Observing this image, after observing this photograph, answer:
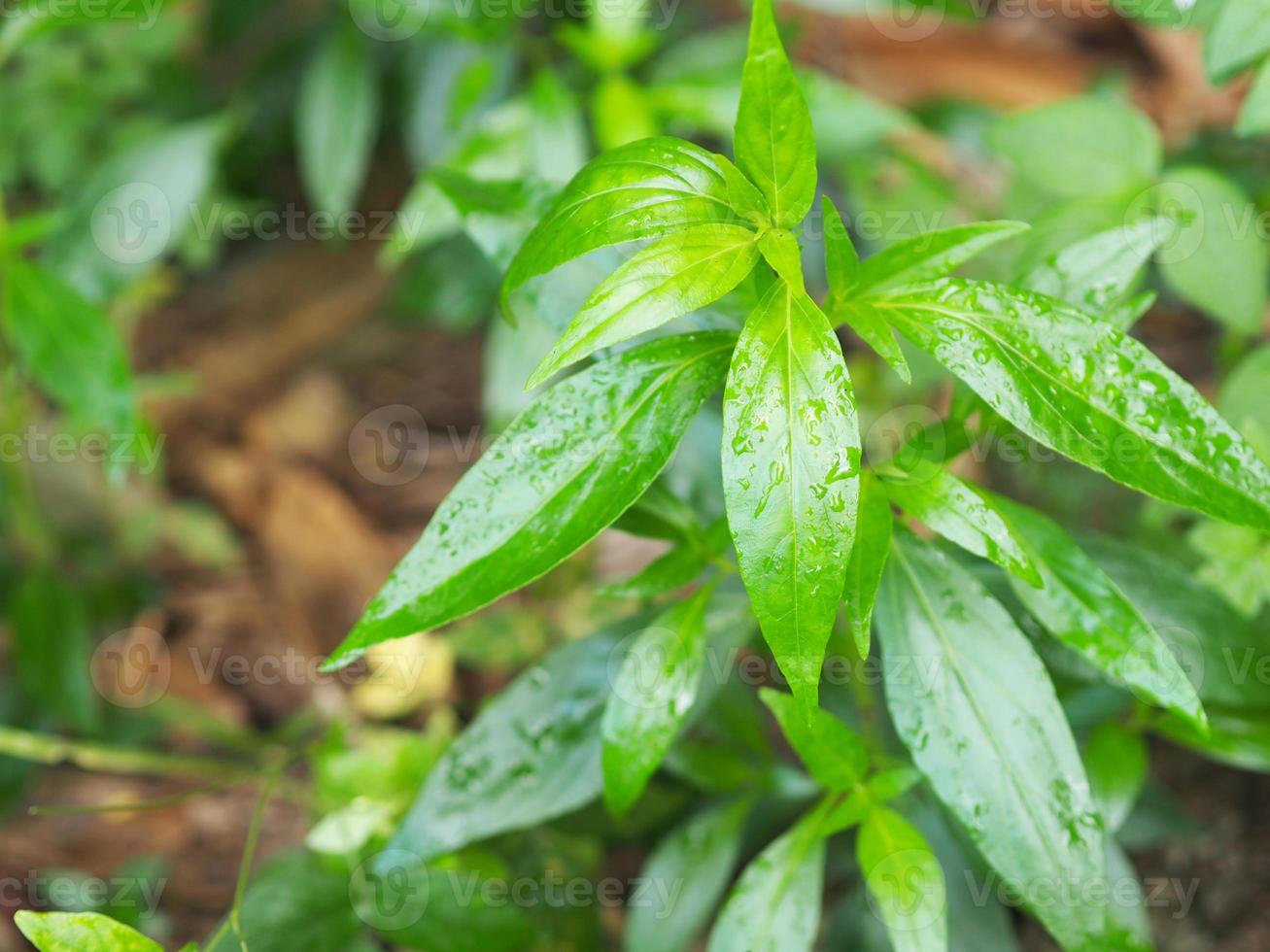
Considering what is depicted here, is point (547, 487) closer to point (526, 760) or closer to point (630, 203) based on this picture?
point (630, 203)

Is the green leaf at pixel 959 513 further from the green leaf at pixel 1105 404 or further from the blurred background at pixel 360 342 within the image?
the blurred background at pixel 360 342

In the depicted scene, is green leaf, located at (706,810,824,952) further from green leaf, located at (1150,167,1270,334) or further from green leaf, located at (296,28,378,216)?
green leaf, located at (296,28,378,216)

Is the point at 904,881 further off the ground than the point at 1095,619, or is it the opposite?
the point at 1095,619

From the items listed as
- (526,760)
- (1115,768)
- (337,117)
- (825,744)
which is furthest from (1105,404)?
(337,117)

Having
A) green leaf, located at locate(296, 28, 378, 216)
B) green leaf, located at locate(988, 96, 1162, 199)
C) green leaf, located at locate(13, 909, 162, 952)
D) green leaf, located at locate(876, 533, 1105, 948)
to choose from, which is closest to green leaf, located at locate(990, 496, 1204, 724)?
green leaf, located at locate(876, 533, 1105, 948)

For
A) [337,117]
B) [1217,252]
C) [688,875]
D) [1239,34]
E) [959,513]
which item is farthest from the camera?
[337,117]

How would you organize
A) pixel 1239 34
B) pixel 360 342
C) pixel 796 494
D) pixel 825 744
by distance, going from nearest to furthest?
pixel 796 494 → pixel 825 744 → pixel 1239 34 → pixel 360 342

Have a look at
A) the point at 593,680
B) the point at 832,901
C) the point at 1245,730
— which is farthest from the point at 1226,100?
the point at 593,680

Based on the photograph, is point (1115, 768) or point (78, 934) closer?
point (78, 934)

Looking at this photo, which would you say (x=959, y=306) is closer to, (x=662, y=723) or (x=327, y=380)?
(x=662, y=723)
